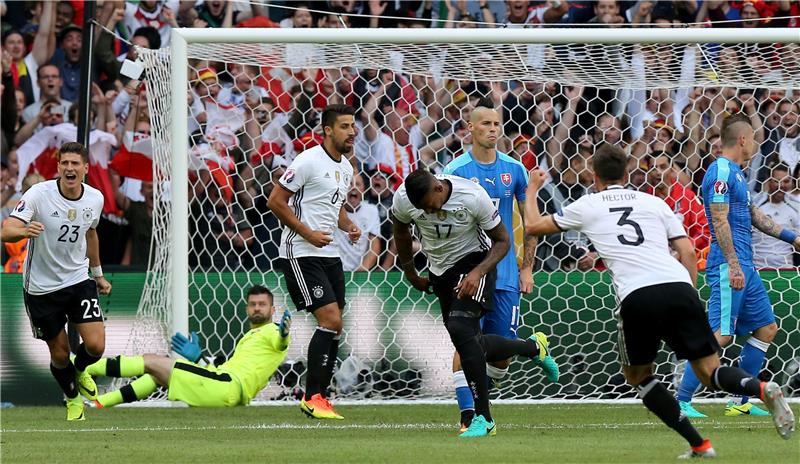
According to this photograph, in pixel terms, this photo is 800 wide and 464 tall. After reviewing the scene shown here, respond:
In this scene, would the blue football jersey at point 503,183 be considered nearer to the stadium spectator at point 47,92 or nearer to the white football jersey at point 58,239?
the white football jersey at point 58,239

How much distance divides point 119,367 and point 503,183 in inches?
138

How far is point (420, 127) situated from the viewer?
39.7 ft

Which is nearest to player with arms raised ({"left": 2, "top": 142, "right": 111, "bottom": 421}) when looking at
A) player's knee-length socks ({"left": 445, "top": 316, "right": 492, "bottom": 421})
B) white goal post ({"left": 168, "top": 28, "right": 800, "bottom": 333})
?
white goal post ({"left": 168, "top": 28, "right": 800, "bottom": 333})

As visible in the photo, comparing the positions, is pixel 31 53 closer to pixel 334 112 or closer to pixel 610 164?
pixel 334 112

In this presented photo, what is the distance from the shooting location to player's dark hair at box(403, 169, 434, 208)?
278 inches

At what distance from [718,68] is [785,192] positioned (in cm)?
134

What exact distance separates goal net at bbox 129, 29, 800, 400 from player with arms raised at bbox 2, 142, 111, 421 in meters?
0.79

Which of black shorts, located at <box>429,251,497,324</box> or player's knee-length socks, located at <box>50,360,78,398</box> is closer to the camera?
black shorts, located at <box>429,251,497,324</box>

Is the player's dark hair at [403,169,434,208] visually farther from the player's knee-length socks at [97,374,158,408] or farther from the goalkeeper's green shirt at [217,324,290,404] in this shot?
the player's knee-length socks at [97,374,158,408]

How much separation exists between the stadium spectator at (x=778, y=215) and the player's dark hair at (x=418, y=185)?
5097mm

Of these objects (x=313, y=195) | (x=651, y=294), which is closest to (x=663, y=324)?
(x=651, y=294)

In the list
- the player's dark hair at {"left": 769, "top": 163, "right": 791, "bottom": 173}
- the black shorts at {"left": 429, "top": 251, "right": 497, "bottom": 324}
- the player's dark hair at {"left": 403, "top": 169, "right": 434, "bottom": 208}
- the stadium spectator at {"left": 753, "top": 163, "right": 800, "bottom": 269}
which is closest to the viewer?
the player's dark hair at {"left": 403, "top": 169, "right": 434, "bottom": 208}

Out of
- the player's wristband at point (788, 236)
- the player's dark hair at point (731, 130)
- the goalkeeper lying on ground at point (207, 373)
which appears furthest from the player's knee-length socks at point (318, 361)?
the player's wristband at point (788, 236)

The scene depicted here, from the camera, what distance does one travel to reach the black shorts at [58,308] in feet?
30.5
